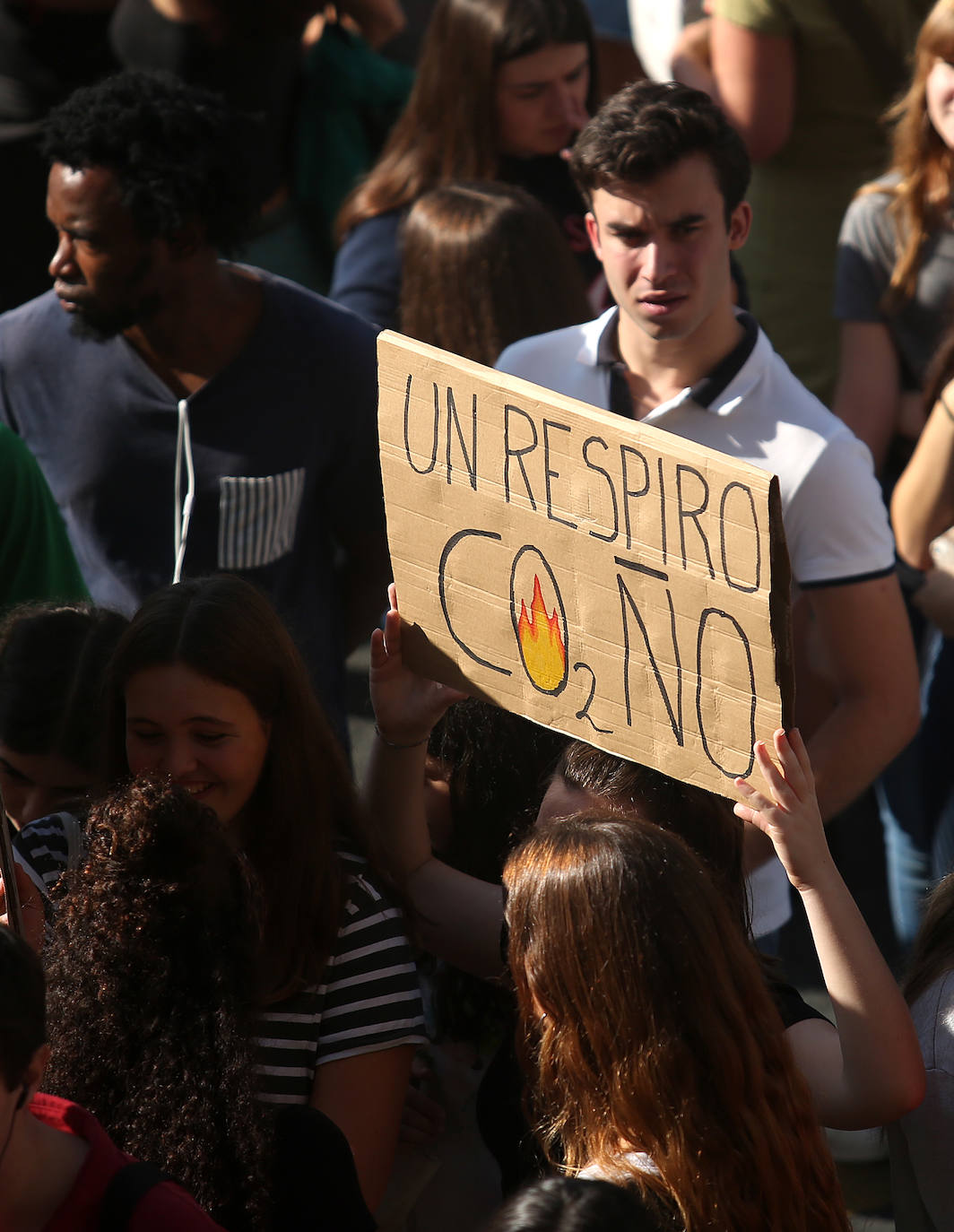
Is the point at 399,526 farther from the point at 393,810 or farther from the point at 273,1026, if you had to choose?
the point at 273,1026

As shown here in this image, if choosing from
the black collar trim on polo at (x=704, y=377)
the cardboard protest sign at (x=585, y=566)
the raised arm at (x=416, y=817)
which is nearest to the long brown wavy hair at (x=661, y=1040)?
the cardboard protest sign at (x=585, y=566)

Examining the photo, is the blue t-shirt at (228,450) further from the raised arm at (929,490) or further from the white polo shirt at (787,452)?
the raised arm at (929,490)

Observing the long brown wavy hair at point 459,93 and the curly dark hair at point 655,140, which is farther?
the long brown wavy hair at point 459,93

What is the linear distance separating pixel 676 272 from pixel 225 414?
0.86 meters

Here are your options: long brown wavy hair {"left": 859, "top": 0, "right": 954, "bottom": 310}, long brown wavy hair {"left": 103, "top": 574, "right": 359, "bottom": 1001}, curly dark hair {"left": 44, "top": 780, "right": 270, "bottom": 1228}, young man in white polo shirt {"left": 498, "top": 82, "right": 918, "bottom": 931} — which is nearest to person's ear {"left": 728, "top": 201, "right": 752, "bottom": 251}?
young man in white polo shirt {"left": 498, "top": 82, "right": 918, "bottom": 931}

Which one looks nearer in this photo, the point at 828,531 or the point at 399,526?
the point at 399,526

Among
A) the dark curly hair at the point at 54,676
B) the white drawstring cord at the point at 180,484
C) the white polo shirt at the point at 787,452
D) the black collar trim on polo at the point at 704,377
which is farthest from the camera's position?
the white drawstring cord at the point at 180,484

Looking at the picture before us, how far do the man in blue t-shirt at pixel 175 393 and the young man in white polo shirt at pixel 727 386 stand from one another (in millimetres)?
497

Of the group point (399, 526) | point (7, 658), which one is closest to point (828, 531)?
point (399, 526)

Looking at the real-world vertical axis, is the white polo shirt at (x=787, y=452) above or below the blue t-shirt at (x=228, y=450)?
above

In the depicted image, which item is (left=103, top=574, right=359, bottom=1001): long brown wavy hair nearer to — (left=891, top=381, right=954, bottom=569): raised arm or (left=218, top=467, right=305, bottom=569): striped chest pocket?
(left=218, top=467, right=305, bottom=569): striped chest pocket

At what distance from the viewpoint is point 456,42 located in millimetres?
3752

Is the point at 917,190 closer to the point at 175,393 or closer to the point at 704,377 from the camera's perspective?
the point at 704,377

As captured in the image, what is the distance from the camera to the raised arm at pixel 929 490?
111 inches
